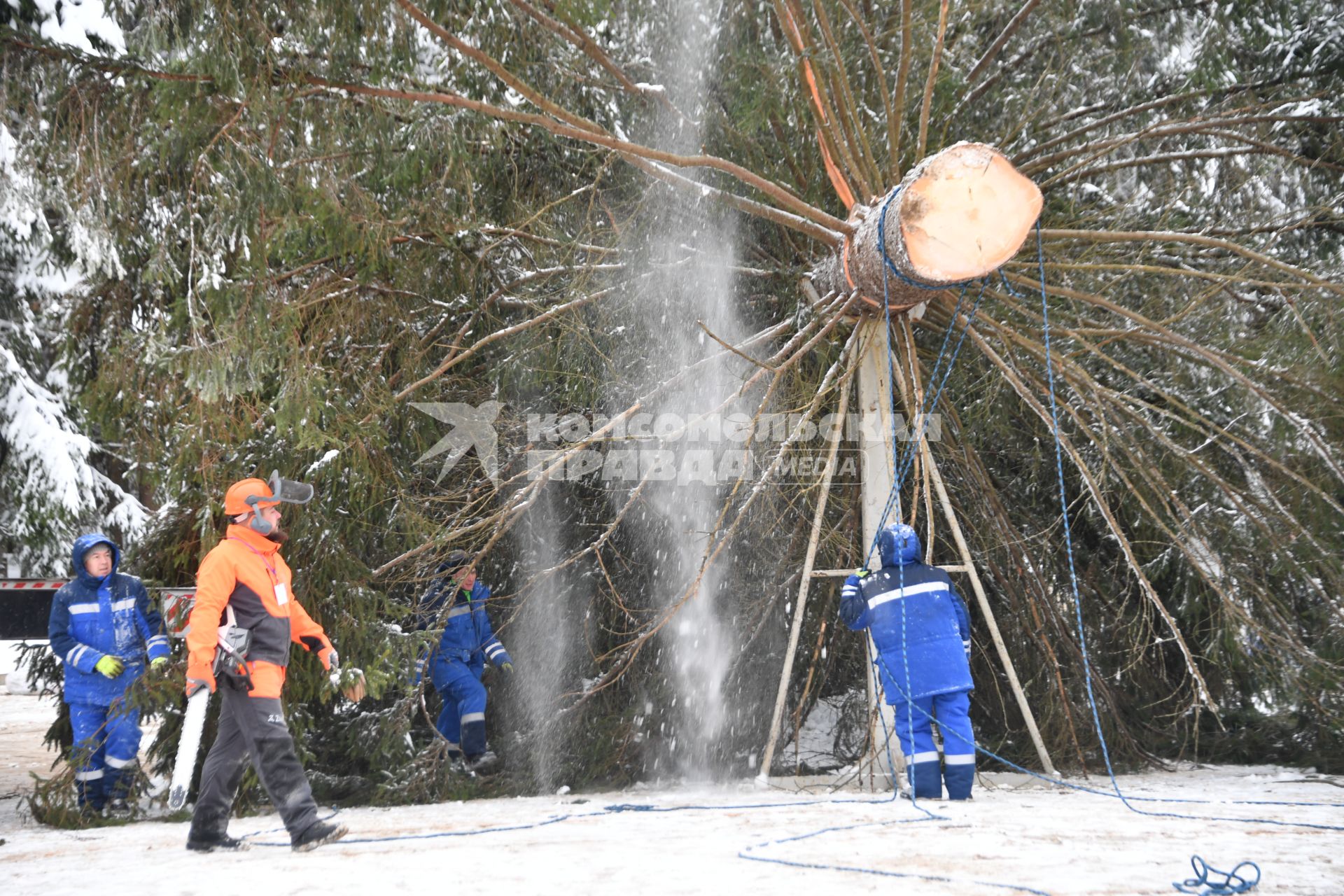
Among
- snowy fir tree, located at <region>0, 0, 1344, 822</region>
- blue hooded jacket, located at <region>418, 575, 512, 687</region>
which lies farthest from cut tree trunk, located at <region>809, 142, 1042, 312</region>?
blue hooded jacket, located at <region>418, 575, 512, 687</region>

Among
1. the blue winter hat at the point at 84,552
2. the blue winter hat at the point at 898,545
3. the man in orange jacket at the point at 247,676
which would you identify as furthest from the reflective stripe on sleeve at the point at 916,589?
the blue winter hat at the point at 84,552

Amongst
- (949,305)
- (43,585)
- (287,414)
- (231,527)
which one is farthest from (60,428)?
(949,305)

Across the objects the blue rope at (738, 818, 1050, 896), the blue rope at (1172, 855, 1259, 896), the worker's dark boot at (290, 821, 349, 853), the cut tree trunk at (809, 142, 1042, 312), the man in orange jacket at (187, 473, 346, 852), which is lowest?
A: the worker's dark boot at (290, 821, 349, 853)

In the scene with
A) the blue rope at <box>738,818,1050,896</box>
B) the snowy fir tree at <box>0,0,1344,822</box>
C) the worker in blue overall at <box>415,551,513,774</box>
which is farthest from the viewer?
the worker in blue overall at <box>415,551,513,774</box>

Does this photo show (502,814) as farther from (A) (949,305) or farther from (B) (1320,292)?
(B) (1320,292)

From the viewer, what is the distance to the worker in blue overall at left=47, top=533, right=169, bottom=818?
207 inches

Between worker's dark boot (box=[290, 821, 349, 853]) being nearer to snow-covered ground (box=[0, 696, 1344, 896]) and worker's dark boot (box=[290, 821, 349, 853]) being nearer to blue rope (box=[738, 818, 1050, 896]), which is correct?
snow-covered ground (box=[0, 696, 1344, 896])

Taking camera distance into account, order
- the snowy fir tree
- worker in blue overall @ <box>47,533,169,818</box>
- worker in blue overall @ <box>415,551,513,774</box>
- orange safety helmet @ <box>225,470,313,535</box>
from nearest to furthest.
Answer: orange safety helmet @ <box>225,470,313,535</box>
the snowy fir tree
worker in blue overall @ <box>47,533,169,818</box>
worker in blue overall @ <box>415,551,513,774</box>

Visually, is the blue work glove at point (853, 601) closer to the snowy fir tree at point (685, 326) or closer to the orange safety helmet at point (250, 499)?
the snowy fir tree at point (685, 326)

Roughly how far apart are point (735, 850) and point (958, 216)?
2.70 meters

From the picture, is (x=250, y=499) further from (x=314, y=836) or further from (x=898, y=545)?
(x=898, y=545)

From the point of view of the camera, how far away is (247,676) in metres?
3.60

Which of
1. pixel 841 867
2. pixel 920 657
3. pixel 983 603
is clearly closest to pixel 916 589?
pixel 920 657

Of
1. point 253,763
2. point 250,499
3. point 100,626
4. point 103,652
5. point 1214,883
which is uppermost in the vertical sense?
point 250,499
